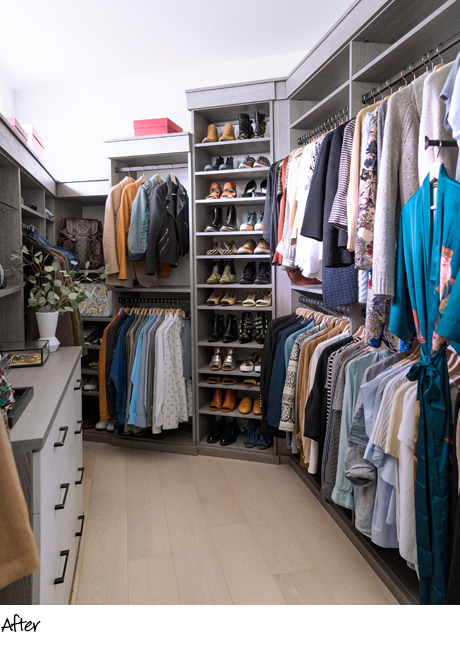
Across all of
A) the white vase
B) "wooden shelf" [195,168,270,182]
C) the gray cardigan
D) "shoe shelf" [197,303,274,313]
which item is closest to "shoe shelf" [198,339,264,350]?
"shoe shelf" [197,303,274,313]

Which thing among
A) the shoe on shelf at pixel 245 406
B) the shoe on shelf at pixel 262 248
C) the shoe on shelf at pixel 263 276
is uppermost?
the shoe on shelf at pixel 262 248

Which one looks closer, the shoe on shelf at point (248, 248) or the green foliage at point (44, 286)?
the green foliage at point (44, 286)

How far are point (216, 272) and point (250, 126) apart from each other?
3.45 feet

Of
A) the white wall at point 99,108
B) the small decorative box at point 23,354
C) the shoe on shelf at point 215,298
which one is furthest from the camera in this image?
the white wall at point 99,108

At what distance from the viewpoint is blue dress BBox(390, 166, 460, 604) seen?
1137 millimetres

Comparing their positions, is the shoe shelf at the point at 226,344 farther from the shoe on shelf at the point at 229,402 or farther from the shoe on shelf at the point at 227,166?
the shoe on shelf at the point at 227,166

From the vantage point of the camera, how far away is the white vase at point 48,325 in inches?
93.5

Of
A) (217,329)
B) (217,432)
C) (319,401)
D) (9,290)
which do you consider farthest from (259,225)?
(9,290)

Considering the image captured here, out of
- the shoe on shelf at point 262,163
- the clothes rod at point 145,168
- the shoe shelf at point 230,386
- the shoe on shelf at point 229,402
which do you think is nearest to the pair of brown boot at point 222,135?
the shoe on shelf at point 262,163

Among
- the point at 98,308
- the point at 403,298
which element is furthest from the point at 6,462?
the point at 98,308

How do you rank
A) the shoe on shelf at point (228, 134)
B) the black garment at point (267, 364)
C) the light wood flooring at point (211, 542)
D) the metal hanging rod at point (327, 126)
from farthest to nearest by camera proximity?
the shoe on shelf at point (228, 134) < the black garment at point (267, 364) < the metal hanging rod at point (327, 126) < the light wood flooring at point (211, 542)

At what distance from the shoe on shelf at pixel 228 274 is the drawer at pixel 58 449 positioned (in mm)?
1320

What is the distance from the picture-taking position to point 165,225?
301 cm

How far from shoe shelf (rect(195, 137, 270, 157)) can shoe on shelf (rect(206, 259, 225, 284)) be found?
0.82 m
